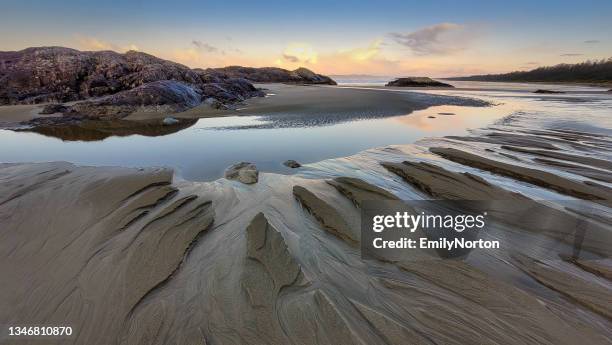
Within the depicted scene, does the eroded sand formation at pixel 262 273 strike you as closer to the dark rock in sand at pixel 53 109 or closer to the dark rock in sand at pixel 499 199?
the dark rock in sand at pixel 499 199

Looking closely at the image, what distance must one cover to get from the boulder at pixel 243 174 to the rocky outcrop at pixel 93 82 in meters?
9.40

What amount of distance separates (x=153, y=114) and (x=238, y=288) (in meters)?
12.0

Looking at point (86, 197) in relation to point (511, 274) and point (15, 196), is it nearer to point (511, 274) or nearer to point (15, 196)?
point (15, 196)

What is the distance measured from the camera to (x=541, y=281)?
7.95 ft

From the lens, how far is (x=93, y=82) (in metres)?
15.7

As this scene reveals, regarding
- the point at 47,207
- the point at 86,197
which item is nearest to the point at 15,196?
the point at 47,207

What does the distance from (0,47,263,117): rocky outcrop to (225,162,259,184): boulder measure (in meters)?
9.40

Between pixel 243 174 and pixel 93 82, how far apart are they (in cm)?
1673

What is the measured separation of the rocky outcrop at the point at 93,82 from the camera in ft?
42.0

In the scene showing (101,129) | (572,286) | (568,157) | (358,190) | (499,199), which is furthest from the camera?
(101,129)

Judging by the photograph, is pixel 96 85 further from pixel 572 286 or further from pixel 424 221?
pixel 572 286
